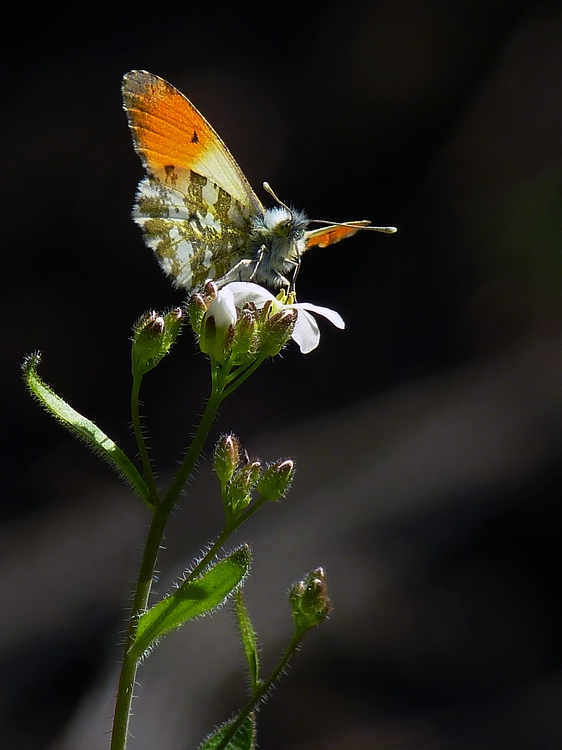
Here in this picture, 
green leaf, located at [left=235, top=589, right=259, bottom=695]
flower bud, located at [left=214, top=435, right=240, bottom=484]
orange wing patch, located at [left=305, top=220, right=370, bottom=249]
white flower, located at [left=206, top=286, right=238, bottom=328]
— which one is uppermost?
orange wing patch, located at [left=305, top=220, right=370, bottom=249]

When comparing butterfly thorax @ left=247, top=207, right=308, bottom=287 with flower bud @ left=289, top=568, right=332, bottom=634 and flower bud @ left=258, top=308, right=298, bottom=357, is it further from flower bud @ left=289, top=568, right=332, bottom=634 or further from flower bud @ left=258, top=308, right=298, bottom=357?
flower bud @ left=289, top=568, right=332, bottom=634

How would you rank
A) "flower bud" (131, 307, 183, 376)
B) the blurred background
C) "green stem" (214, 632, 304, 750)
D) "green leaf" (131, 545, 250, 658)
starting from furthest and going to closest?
1. the blurred background
2. "flower bud" (131, 307, 183, 376)
3. "green stem" (214, 632, 304, 750)
4. "green leaf" (131, 545, 250, 658)

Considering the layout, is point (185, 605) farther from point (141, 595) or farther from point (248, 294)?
point (248, 294)

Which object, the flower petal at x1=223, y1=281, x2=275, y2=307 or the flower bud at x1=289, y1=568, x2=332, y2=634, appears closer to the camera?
the flower bud at x1=289, y1=568, x2=332, y2=634

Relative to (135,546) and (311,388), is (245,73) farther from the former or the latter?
(135,546)

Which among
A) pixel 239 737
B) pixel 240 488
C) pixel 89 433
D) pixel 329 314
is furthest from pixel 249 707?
pixel 329 314

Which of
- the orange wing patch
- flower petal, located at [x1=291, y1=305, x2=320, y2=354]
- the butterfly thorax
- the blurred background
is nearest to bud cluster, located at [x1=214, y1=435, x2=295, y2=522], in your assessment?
flower petal, located at [x1=291, y1=305, x2=320, y2=354]

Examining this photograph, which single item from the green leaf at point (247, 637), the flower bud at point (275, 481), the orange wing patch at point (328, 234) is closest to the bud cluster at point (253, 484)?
the flower bud at point (275, 481)

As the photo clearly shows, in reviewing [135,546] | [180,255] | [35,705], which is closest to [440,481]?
[135,546]
